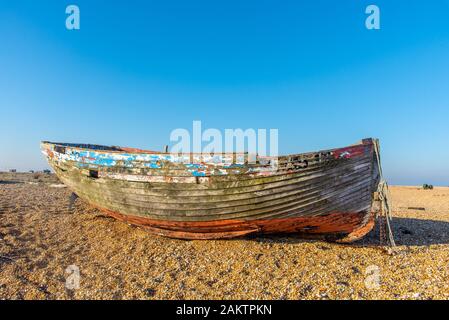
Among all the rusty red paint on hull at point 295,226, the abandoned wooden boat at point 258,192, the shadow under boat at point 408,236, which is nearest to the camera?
the abandoned wooden boat at point 258,192

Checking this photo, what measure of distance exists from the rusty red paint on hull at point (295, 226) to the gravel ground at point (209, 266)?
0.98ft

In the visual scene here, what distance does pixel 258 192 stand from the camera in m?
7.08

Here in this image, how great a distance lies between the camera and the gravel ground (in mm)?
5250

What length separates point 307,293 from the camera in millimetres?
5145

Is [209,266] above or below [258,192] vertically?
below

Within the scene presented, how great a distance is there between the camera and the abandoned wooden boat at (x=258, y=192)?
6984mm

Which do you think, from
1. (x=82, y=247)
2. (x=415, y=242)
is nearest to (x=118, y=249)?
(x=82, y=247)

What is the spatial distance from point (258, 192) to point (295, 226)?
1.42 meters

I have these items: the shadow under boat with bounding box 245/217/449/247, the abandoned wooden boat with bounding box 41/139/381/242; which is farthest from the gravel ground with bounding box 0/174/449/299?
the abandoned wooden boat with bounding box 41/139/381/242
